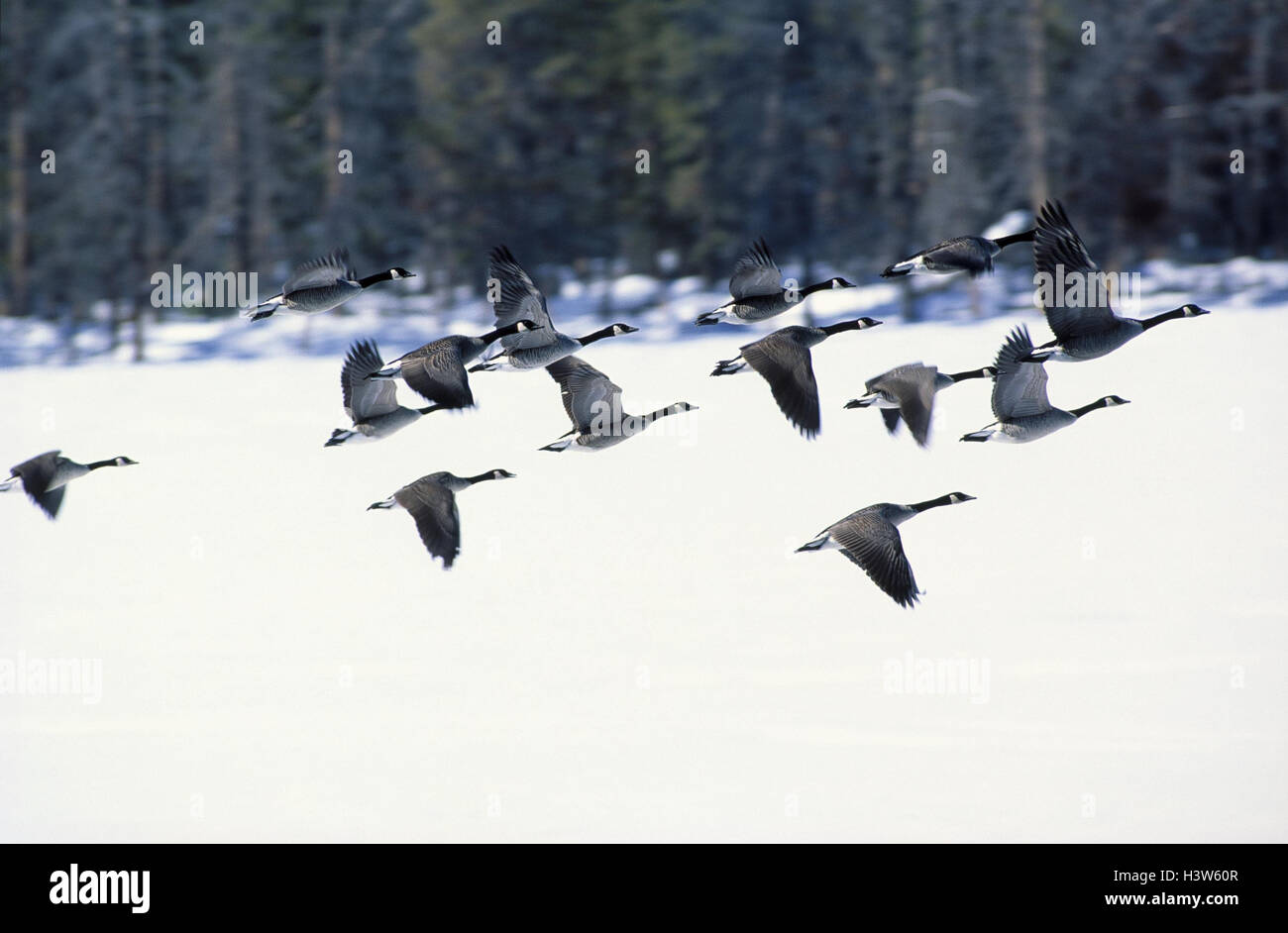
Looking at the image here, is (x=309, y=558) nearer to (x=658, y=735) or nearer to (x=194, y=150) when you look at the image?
(x=658, y=735)

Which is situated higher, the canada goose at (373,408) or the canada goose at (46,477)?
the canada goose at (373,408)

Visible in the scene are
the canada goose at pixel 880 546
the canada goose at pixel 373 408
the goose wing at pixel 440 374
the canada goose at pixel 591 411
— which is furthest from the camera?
the canada goose at pixel 373 408

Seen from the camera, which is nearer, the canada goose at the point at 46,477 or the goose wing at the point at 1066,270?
the goose wing at the point at 1066,270

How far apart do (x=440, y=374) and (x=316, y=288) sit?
0.55 metres

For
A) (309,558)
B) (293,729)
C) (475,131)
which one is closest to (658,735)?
(293,729)

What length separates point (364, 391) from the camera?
18.7 feet

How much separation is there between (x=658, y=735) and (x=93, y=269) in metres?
11.7

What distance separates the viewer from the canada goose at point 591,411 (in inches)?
220

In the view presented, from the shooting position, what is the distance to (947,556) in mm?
8875

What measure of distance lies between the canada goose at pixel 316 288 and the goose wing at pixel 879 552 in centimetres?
178

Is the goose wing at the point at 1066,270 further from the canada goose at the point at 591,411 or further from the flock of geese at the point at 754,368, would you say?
the canada goose at the point at 591,411

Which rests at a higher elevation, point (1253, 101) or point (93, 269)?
point (1253, 101)

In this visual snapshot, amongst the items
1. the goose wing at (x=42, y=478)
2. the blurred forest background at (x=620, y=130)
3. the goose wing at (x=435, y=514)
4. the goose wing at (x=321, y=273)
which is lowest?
the goose wing at (x=435, y=514)

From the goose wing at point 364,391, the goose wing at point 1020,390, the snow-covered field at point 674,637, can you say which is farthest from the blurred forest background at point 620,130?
the goose wing at point 364,391
